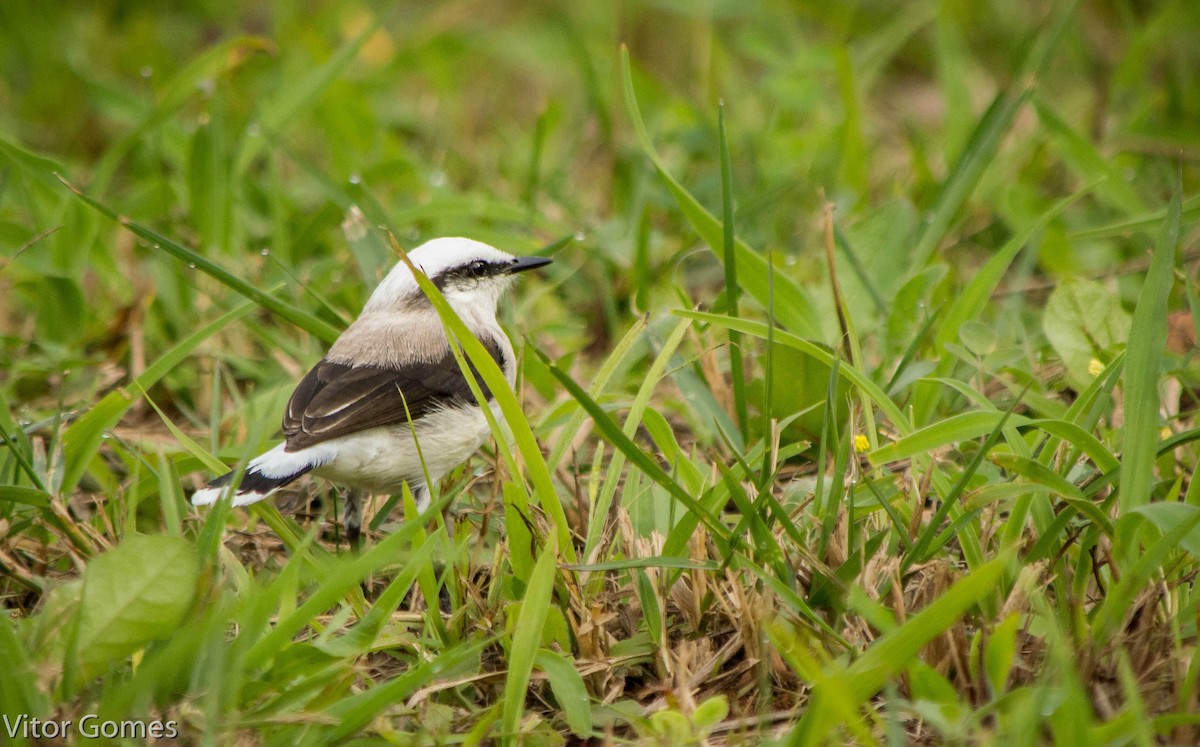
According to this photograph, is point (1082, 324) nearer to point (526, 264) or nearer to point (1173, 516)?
point (1173, 516)

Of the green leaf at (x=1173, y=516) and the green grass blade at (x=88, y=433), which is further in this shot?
the green grass blade at (x=88, y=433)

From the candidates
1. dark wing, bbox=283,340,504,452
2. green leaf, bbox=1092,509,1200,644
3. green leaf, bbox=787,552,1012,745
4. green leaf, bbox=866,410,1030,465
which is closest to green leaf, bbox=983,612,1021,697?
green leaf, bbox=787,552,1012,745

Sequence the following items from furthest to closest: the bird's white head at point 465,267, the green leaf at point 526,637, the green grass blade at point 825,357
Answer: the bird's white head at point 465,267, the green grass blade at point 825,357, the green leaf at point 526,637

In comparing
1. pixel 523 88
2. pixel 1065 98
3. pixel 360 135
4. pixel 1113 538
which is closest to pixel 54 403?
pixel 360 135

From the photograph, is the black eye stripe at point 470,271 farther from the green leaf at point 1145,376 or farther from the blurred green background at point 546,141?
the green leaf at point 1145,376

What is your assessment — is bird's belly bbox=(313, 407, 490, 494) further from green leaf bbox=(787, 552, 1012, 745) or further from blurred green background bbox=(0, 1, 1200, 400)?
green leaf bbox=(787, 552, 1012, 745)

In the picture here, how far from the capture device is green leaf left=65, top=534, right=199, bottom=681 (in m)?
2.35

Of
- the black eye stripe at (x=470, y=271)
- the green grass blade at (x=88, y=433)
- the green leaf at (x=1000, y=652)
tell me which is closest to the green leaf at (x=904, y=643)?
the green leaf at (x=1000, y=652)

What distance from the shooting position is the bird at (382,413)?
3.12 meters

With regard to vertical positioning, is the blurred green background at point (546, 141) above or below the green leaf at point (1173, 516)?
above

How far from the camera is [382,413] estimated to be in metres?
3.32

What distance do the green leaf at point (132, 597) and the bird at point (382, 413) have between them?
1.51ft

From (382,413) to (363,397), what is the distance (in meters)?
0.07

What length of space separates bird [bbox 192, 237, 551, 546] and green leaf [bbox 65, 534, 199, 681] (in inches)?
18.1
